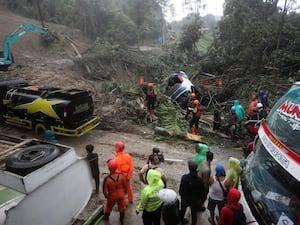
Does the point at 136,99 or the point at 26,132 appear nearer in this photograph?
the point at 26,132

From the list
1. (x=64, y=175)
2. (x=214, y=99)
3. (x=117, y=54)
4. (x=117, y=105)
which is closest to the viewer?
(x=64, y=175)

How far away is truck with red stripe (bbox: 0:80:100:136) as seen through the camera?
27.3 feet

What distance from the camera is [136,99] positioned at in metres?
12.5

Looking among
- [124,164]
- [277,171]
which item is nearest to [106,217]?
[124,164]

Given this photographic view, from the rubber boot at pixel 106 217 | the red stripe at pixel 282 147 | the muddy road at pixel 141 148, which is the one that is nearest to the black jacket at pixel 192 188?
the red stripe at pixel 282 147

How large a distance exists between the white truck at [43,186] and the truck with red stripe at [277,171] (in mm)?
2750

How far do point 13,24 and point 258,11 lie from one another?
2128 cm

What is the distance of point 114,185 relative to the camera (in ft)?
14.9

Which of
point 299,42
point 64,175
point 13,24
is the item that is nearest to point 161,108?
point 64,175

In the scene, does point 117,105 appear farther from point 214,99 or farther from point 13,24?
point 13,24

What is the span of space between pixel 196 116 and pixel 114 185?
20.4 feet

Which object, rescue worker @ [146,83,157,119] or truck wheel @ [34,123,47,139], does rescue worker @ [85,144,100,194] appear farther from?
rescue worker @ [146,83,157,119]

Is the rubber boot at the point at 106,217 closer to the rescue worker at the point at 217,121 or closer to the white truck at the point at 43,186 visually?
the white truck at the point at 43,186

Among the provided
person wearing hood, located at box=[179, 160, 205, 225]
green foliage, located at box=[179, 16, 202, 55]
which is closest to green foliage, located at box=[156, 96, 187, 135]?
person wearing hood, located at box=[179, 160, 205, 225]
